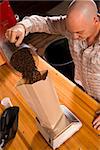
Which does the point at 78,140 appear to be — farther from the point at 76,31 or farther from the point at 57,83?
the point at 76,31

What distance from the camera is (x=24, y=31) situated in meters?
1.47

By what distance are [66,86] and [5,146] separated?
434 mm

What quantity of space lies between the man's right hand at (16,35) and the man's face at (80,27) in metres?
0.24

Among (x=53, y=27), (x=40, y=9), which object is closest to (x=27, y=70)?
(x=53, y=27)

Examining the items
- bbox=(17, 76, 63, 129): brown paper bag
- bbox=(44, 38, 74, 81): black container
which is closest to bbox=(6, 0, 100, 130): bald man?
bbox=(17, 76, 63, 129): brown paper bag

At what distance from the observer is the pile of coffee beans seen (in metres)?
1.04

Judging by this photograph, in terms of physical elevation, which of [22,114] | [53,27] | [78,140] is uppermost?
[53,27]

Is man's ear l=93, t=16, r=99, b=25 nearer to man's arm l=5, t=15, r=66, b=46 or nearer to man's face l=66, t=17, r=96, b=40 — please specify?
man's face l=66, t=17, r=96, b=40

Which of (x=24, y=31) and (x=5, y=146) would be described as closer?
(x=5, y=146)

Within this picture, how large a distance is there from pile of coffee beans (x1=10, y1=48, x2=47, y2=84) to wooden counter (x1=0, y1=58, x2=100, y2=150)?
297 millimetres

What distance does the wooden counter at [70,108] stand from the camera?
3.98ft

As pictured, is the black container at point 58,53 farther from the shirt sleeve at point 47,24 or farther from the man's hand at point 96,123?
the man's hand at point 96,123

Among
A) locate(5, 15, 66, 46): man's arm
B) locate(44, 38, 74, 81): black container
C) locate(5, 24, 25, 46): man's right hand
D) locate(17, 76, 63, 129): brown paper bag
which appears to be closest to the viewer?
locate(17, 76, 63, 129): brown paper bag

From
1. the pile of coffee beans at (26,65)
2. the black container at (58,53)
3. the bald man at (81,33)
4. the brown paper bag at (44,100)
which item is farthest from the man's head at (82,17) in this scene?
the black container at (58,53)
